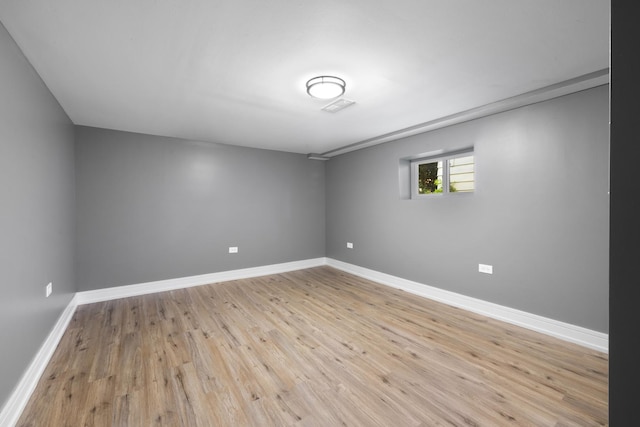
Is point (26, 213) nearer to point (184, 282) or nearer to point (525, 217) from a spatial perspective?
point (184, 282)

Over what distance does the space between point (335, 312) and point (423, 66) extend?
2.74 m

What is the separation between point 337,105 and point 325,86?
593 millimetres

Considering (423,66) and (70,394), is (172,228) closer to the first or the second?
(70,394)

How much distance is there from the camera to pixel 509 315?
9.91 feet

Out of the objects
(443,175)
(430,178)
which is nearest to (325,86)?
(443,175)

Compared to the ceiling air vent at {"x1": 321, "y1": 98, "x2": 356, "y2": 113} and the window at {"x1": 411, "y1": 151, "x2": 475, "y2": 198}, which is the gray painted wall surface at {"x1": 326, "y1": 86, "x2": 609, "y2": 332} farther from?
the ceiling air vent at {"x1": 321, "y1": 98, "x2": 356, "y2": 113}

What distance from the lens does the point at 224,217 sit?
4762 mm

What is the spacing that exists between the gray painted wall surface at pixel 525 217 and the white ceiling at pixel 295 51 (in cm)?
48

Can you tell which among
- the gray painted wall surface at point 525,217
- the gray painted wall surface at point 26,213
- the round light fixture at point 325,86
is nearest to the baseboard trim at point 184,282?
the gray painted wall surface at point 26,213

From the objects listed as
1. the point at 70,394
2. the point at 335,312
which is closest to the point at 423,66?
the point at 335,312

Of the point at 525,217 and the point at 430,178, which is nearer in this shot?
the point at 525,217

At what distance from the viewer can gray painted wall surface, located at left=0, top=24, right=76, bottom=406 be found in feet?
5.45

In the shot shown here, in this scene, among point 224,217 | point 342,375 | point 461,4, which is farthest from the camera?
point 224,217

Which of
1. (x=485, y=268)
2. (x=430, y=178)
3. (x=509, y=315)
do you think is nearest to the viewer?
(x=509, y=315)
